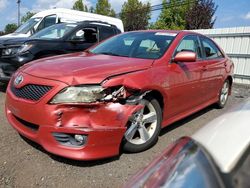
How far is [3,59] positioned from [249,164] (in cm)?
634

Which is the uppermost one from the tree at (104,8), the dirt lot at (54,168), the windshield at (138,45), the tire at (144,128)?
the tree at (104,8)

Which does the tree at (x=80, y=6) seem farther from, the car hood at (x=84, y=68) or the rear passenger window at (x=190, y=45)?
the car hood at (x=84, y=68)

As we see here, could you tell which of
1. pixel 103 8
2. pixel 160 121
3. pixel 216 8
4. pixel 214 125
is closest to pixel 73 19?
pixel 160 121

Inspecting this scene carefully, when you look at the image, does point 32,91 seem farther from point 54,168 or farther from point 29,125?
point 54,168

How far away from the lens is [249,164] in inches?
46.0

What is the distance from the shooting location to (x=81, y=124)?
320 centimetres

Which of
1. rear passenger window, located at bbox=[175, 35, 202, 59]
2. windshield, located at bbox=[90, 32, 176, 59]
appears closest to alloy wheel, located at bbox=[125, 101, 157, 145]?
windshield, located at bbox=[90, 32, 176, 59]

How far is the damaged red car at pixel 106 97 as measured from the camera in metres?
3.23

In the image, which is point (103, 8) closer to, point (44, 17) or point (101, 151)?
point (44, 17)

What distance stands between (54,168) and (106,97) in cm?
92

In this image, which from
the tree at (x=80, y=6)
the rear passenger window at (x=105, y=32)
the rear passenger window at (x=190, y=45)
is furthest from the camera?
the tree at (x=80, y=6)

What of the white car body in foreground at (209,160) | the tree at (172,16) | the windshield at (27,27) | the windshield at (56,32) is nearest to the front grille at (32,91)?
the white car body in foreground at (209,160)

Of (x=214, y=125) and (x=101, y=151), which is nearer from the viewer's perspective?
(x=214, y=125)

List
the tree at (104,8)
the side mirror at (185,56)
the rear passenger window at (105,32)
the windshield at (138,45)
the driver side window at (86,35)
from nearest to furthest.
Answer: the side mirror at (185,56) < the windshield at (138,45) < the driver side window at (86,35) < the rear passenger window at (105,32) < the tree at (104,8)
